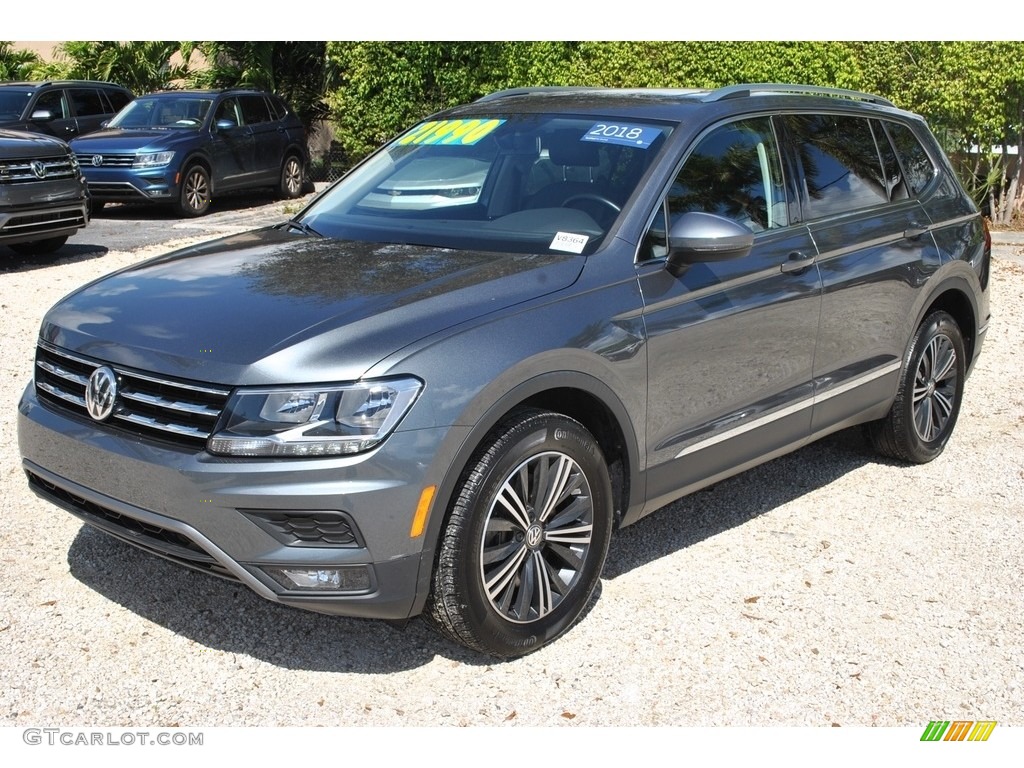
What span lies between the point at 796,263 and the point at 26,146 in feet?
28.6

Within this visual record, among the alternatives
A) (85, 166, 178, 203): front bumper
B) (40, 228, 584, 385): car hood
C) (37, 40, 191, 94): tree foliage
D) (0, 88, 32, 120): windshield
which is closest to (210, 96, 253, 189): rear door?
(85, 166, 178, 203): front bumper

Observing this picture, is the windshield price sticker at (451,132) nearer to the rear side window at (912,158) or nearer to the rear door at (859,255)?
the rear door at (859,255)

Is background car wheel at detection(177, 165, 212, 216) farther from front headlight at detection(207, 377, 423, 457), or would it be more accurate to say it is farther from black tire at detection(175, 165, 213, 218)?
front headlight at detection(207, 377, 423, 457)

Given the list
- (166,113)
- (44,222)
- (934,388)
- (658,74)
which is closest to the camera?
(934,388)

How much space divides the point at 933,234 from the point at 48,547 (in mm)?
4323

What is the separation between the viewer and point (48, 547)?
4.80 m

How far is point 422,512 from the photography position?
349 centimetres

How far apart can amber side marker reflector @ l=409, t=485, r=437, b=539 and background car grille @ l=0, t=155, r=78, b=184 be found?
8769mm

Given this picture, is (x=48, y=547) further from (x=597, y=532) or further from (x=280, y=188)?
(x=280, y=188)

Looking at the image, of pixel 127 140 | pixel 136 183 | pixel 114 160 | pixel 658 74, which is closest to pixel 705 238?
pixel 658 74

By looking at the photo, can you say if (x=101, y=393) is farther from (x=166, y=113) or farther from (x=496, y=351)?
(x=166, y=113)

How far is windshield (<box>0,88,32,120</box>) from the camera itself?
16094 millimetres

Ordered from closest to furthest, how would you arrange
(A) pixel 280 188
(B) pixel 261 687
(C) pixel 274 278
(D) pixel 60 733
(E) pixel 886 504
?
(D) pixel 60 733 → (B) pixel 261 687 → (C) pixel 274 278 → (E) pixel 886 504 → (A) pixel 280 188

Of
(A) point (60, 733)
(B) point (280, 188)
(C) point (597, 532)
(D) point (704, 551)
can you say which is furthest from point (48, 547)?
(B) point (280, 188)
